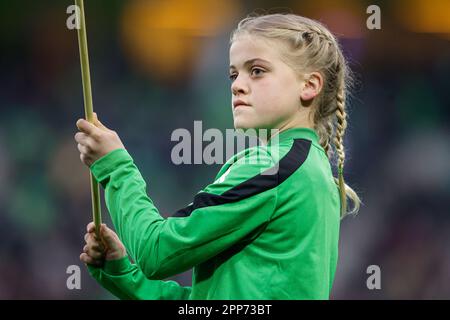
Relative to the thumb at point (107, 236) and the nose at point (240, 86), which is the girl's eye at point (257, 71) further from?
the thumb at point (107, 236)

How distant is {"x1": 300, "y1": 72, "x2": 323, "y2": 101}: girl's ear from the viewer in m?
1.87

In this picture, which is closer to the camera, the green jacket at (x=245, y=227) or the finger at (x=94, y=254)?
the green jacket at (x=245, y=227)

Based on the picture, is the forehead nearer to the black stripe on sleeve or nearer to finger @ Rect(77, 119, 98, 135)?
the black stripe on sleeve

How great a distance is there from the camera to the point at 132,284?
199 centimetres

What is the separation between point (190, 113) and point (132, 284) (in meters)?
2.66

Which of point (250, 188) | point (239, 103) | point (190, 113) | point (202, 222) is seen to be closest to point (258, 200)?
point (250, 188)

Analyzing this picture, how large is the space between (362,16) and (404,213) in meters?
1.27

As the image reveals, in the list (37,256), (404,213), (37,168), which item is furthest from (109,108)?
(404,213)

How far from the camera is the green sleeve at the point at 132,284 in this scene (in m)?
1.98

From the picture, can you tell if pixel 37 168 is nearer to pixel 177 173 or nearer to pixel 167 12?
pixel 177 173

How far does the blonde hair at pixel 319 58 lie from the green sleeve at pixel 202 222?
32 cm
